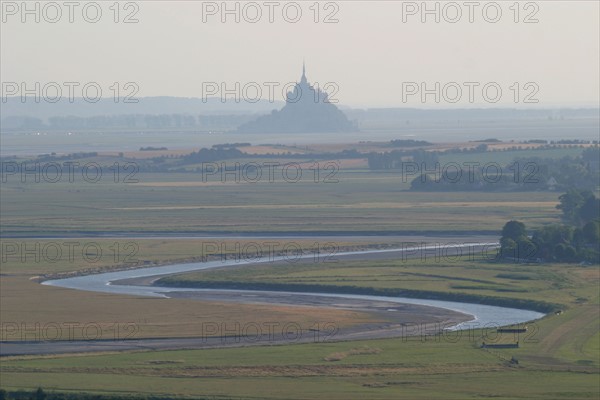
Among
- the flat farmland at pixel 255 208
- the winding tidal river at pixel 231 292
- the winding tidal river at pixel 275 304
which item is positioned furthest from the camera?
the flat farmland at pixel 255 208

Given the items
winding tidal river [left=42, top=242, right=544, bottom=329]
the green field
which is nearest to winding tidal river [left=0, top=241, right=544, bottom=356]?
winding tidal river [left=42, top=242, right=544, bottom=329]

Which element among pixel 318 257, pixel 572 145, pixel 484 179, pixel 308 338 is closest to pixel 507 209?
pixel 484 179

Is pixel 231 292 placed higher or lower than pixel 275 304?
higher

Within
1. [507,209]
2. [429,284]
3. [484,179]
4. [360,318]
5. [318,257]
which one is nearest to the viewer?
[360,318]

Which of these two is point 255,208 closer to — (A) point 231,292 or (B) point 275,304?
(A) point 231,292

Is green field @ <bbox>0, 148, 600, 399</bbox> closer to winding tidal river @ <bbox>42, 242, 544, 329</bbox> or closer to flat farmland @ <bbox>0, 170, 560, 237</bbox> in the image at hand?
flat farmland @ <bbox>0, 170, 560, 237</bbox>

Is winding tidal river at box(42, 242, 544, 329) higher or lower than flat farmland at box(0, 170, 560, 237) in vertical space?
→ lower

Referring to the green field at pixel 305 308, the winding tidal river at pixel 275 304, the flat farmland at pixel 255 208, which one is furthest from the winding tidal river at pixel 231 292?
the flat farmland at pixel 255 208

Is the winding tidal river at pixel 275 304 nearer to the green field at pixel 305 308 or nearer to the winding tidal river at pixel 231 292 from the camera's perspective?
the winding tidal river at pixel 231 292

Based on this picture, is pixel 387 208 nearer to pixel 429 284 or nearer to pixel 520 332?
pixel 429 284

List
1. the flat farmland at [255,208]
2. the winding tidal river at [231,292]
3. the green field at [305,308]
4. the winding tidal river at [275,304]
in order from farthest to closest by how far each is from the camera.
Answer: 1. the flat farmland at [255,208]
2. the winding tidal river at [231,292]
3. the winding tidal river at [275,304]
4. the green field at [305,308]

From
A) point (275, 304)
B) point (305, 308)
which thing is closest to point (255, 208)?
point (275, 304)
